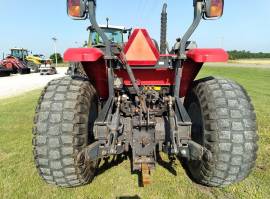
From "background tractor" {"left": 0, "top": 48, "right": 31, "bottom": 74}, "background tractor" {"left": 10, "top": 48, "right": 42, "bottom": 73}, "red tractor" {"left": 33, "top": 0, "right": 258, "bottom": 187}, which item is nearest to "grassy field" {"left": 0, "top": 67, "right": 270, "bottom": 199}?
"red tractor" {"left": 33, "top": 0, "right": 258, "bottom": 187}

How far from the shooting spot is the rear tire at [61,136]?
307 cm

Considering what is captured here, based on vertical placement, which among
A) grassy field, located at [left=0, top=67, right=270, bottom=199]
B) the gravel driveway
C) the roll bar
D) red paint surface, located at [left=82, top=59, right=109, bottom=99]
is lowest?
the gravel driveway

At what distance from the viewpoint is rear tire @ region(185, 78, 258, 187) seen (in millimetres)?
3004

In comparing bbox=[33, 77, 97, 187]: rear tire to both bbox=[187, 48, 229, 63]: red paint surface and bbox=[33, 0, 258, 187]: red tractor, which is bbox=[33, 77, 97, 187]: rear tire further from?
bbox=[187, 48, 229, 63]: red paint surface

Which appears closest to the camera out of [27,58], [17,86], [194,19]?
[194,19]

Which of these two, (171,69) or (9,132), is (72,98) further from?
(9,132)

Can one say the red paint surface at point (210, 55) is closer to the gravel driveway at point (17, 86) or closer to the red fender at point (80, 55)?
the red fender at point (80, 55)

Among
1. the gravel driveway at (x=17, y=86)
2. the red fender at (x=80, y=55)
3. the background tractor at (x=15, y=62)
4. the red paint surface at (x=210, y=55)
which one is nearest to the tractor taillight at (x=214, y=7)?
the red paint surface at (x=210, y=55)

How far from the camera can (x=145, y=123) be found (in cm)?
329

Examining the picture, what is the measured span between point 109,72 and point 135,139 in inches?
30.1

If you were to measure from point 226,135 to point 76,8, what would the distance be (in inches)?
74.9

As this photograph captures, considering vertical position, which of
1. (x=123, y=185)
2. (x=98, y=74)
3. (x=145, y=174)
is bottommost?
(x=123, y=185)

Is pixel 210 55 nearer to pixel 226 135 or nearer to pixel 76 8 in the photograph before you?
pixel 226 135

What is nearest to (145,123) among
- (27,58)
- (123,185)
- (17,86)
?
(123,185)
